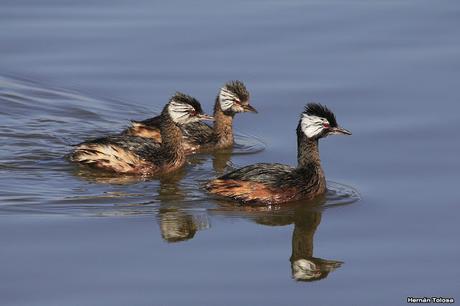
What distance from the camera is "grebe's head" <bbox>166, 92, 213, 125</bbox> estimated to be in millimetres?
15812

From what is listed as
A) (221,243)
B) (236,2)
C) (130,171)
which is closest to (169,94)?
(130,171)

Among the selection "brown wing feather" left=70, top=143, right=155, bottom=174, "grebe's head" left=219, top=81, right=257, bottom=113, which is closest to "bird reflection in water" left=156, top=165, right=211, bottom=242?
"brown wing feather" left=70, top=143, right=155, bottom=174

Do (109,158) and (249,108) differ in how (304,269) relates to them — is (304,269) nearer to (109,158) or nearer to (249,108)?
(109,158)

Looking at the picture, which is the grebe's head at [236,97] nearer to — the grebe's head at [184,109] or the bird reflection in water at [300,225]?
the grebe's head at [184,109]

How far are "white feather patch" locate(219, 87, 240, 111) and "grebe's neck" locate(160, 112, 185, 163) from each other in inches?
39.3

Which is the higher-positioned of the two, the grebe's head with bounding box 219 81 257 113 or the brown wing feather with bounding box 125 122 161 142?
the grebe's head with bounding box 219 81 257 113

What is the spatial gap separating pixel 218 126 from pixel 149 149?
1.58 m

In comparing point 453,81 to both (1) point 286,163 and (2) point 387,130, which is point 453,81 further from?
(1) point 286,163

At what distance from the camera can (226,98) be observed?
16938mm

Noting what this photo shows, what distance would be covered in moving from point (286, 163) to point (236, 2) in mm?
6002

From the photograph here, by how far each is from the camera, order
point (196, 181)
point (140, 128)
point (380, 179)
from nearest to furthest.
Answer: point (380, 179) → point (196, 181) → point (140, 128)

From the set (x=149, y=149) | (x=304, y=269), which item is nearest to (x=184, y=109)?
(x=149, y=149)

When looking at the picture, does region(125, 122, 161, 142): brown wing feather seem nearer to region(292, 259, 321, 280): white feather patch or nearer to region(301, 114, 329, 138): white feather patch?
region(301, 114, 329, 138): white feather patch

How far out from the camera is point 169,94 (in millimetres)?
17344
